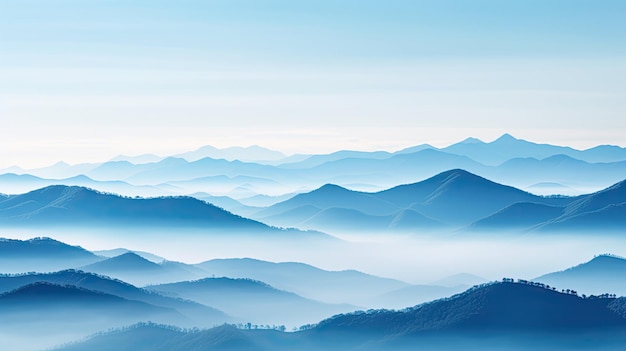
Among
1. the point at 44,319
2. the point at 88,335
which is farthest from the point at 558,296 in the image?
the point at 44,319

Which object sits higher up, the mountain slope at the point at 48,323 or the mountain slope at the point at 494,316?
the mountain slope at the point at 48,323

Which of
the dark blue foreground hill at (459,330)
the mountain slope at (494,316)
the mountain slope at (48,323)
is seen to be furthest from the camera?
the mountain slope at (48,323)

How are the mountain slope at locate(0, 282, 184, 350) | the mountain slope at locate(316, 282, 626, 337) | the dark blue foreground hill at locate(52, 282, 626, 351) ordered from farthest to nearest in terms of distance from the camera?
the mountain slope at locate(0, 282, 184, 350)
the mountain slope at locate(316, 282, 626, 337)
the dark blue foreground hill at locate(52, 282, 626, 351)

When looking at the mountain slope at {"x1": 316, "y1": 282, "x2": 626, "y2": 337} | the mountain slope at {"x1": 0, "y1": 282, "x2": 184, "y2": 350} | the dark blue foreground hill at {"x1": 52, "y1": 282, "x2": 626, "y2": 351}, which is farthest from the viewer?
the mountain slope at {"x1": 0, "y1": 282, "x2": 184, "y2": 350}

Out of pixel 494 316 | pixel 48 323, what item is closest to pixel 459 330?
pixel 494 316

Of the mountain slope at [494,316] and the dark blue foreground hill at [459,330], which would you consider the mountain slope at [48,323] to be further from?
the mountain slope at [494,316]

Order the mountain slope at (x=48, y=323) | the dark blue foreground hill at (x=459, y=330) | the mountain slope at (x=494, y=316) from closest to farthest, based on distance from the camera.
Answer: the dark blue foreground hill at (x=459, y=330) < the mountain slope at (x=494, y=316) < the mountain slope at (x=48, y=323)

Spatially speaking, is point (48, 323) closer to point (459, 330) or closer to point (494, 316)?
point (459, 330)

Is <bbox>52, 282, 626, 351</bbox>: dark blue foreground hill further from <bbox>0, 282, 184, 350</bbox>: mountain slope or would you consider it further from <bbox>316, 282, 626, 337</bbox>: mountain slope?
<bbox>0, 282, 184, 350</bbox>: mountain slope

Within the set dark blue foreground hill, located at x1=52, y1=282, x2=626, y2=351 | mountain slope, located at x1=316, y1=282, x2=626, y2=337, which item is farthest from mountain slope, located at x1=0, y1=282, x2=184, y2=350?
mountain slope, located at x1=316, y1=282, x2=626, y2=337

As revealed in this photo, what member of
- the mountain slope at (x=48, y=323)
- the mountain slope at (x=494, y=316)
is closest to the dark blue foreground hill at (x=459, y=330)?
the mountain slope at (x=494, y=316)

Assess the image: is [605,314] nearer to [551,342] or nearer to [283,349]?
[551,342]
